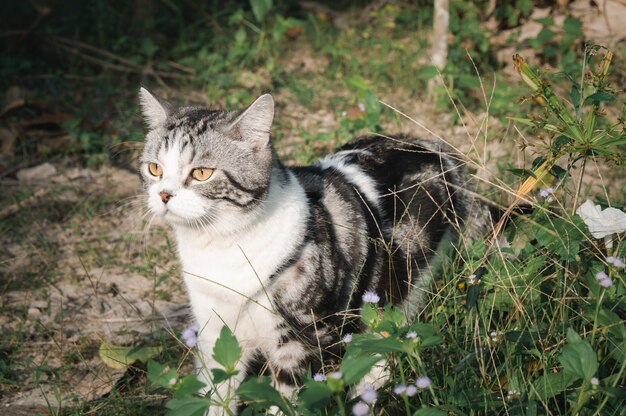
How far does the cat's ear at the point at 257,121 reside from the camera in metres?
2.56

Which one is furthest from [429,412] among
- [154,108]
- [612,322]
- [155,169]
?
[154,108]

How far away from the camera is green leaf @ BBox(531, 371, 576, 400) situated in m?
2.01

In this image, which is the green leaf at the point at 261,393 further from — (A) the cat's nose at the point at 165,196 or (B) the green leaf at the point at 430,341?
(A) the cat's nose at the point at 165,196

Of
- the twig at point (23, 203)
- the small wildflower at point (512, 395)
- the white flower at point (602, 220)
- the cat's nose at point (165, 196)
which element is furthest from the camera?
the twig at point (23, 203)

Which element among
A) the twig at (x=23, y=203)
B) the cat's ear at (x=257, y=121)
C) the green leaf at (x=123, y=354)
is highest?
the cat's ear at (x=257, y=121)

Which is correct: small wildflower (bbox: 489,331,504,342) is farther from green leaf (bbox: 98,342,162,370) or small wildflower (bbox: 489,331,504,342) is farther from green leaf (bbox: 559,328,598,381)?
green leaf (bbox: 98,342,162,370)

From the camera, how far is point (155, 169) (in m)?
2.64

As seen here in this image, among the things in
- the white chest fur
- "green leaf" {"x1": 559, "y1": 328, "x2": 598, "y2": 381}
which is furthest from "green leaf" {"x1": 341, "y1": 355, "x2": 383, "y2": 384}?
the white chest fur

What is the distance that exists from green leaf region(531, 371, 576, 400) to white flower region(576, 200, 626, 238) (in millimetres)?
528

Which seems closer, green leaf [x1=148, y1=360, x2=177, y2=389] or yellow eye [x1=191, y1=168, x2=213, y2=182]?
green leaf [x1=148, y1=360, x2=177, y2=389]

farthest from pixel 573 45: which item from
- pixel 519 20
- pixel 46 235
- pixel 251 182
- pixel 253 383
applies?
pixel 253 383

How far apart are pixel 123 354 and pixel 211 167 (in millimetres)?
973

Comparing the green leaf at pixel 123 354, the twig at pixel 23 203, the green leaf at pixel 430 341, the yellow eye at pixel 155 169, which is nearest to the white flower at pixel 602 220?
the green leaf at pixel 430 341

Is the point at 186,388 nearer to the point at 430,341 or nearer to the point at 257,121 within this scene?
the point at 430,341
